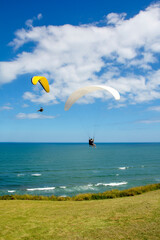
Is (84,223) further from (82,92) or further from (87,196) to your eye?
(82,92)

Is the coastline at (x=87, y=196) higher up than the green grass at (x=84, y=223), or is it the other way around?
the green grass at (x=84, y=223)

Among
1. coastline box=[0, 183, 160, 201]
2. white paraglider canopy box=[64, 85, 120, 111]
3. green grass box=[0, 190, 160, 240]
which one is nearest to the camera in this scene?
green grass box=[0, 190, 160, 240]

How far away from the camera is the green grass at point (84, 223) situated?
9.02 meters

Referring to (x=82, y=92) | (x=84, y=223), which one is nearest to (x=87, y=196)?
(x=84, y=223)

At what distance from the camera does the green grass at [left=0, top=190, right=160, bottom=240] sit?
9.02 meters

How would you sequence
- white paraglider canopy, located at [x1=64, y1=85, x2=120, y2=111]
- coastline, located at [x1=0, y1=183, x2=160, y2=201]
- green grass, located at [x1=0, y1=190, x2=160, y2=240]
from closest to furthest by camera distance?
green grass, located at [x1=0, y1=190, x2=160, y2=240]
white paraglider canopy, located at [x1=64, y1=85, x2=120, y2=111]
coastline, located at [x1=0, y1=183, x2=160, y2=201]

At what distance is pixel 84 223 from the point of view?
10719mm

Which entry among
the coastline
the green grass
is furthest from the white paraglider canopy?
the coastline

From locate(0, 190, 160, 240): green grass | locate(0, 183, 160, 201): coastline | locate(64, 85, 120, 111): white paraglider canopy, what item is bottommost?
locate(0, 183, 160, 201): coastline

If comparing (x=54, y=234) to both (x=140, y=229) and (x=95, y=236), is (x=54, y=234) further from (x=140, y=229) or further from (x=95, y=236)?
(x=140, y=229)

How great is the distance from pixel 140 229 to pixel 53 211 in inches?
270

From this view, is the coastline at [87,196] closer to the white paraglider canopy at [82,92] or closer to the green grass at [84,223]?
the green grass at [84,223]

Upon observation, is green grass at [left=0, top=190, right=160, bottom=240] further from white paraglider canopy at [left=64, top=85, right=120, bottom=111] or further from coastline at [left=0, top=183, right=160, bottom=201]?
white paraglider canopy at [left=64, top=85, right=120, bottom=111]

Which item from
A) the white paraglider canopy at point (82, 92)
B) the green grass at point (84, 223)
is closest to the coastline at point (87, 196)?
the green grass at point (84, 223)
